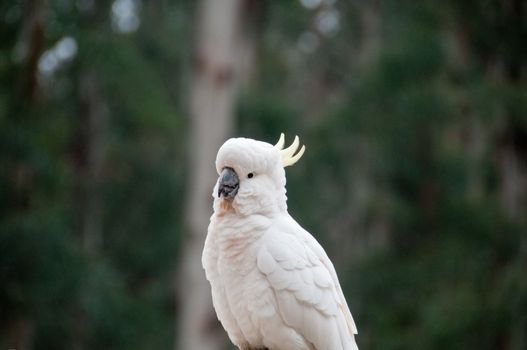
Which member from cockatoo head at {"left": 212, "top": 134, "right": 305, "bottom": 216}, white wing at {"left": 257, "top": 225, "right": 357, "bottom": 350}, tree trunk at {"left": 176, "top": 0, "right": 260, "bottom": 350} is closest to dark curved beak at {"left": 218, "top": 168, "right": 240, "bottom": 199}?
cockatoo head at {"left": 212, "top": 134, "right": 305, "bottom": 216}

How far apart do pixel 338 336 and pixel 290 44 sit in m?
13.2

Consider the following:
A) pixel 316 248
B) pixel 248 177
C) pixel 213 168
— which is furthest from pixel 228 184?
pixel 213 168

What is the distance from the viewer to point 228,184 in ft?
7.48

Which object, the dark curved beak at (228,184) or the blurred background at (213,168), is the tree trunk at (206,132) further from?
the dark curved beak at (228,184)

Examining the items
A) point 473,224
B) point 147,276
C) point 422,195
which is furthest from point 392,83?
point 147,276

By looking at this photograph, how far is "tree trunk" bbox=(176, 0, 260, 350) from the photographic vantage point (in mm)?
7020

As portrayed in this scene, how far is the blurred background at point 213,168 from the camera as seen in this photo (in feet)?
23.5

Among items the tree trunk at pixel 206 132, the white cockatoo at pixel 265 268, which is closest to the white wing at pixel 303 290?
the white cockatoo at pixel 265 268

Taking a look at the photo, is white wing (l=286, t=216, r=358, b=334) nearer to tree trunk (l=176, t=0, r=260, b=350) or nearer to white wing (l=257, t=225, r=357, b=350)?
white wing (l=257, t=225, r=357, b=350)

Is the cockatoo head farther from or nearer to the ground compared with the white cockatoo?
farther from the ground

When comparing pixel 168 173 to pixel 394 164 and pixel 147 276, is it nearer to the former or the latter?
pixel 147 276

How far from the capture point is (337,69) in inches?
595

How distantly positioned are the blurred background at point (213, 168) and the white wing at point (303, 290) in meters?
4.58

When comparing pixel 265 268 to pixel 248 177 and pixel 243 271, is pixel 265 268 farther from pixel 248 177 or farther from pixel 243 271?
pixel 248 177
